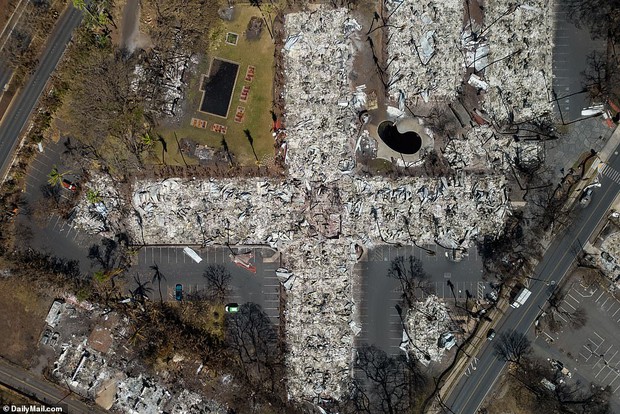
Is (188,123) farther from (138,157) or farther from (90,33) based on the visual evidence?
(90,33)

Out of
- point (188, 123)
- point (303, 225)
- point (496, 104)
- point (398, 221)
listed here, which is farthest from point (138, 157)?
point (496, 104)

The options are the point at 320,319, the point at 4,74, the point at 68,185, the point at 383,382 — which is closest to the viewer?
the point at 383,382

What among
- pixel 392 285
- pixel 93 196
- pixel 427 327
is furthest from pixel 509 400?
pixel 93 196

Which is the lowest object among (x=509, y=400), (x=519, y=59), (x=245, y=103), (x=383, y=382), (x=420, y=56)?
(x=383, y=382)

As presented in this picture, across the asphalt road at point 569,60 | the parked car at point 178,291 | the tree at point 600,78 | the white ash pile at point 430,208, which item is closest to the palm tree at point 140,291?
the parked car at point 178,291

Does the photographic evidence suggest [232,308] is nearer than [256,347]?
Yes

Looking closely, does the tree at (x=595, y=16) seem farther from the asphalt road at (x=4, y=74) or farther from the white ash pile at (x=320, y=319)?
the asphalt road at (x=4, y=74)

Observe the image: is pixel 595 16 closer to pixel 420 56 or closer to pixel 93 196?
pixel 420 56
